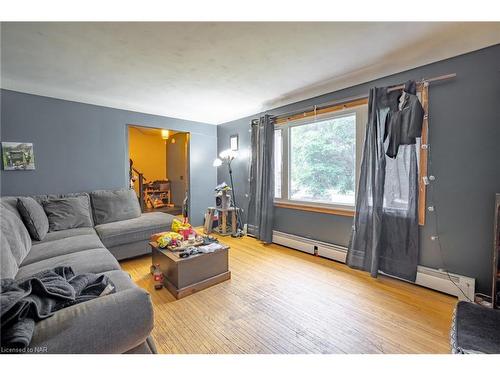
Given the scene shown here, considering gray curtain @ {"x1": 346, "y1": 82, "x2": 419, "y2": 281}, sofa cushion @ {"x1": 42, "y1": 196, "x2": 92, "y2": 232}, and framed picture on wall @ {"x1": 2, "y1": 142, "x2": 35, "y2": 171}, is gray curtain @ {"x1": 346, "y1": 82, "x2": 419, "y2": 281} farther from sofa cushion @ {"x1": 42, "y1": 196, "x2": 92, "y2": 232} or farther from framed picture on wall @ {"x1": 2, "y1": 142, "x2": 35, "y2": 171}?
framed picture on wall @ {"x1": 2, "y1": 142, "x2": 35, "y2": 171}

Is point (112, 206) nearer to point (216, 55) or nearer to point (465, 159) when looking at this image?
point (216, 55)

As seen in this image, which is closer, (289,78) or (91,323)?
(91,323)

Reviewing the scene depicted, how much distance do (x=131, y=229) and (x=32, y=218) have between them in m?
0.92

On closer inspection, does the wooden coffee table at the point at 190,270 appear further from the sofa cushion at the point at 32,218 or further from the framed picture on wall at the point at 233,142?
the framed picture on wall at the point at 233,142

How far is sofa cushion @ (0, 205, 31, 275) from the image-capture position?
1479mm

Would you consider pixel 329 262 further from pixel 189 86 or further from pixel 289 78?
pixel 189 86

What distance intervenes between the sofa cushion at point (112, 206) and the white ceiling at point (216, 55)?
4.72ft

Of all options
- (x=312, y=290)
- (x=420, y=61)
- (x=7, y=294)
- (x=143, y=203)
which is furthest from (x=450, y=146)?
(x=143, y=203)

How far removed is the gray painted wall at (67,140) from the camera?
108 inches

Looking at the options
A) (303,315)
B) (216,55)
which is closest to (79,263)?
(303,315)

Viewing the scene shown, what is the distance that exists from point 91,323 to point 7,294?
1.18 feet

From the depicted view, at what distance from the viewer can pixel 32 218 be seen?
7.18ft

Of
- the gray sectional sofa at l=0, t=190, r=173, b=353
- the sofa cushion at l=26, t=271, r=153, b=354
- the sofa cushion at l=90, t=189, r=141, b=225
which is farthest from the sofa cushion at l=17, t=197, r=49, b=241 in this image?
the sofa cushion at l=26, t=271, r=153, b=354

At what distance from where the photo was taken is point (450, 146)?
1965 mm
